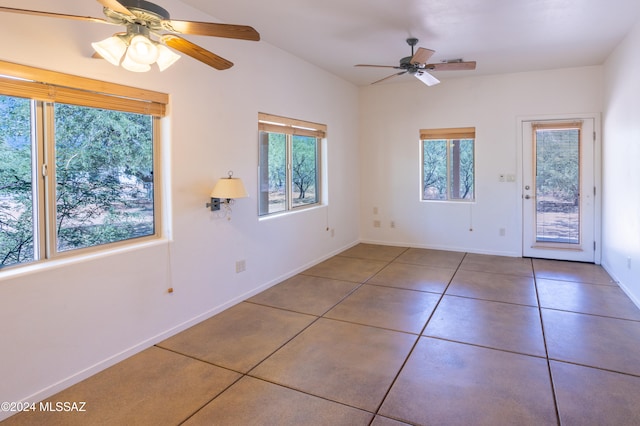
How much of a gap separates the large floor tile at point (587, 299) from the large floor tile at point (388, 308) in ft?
3.91

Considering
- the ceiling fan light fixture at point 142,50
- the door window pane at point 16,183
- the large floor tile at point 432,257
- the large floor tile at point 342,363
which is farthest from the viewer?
the large floor tile at point 432,257

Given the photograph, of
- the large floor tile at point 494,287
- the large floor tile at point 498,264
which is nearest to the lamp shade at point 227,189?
the large floor tile at point 494,287

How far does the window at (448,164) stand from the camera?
6184 millimetres

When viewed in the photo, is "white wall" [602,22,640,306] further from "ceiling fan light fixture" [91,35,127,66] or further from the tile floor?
"ceiling fan light fixture" [91,35,127,66]

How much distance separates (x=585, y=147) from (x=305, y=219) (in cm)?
405

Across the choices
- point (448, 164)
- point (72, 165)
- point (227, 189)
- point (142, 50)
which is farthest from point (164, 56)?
point (448, 164)

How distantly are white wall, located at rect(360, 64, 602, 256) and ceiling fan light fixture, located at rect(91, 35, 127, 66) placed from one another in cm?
510

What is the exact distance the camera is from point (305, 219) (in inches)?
206

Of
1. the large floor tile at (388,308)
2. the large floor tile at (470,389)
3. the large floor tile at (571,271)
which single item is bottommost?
the large floor tile at (470,389)

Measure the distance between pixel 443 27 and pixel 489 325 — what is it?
2.90 meters

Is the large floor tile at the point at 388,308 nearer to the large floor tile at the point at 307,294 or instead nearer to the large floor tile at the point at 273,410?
the large floor tile at the point at 307,294

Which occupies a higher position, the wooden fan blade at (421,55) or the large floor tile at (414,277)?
the wooden fan blade at (421,55)

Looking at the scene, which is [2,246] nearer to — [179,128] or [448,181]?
[179,128]

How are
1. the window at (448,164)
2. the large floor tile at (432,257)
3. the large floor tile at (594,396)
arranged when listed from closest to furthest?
the large floor tile at (594,396) → the large floor tile at (432,257) → the window at (448,164)
